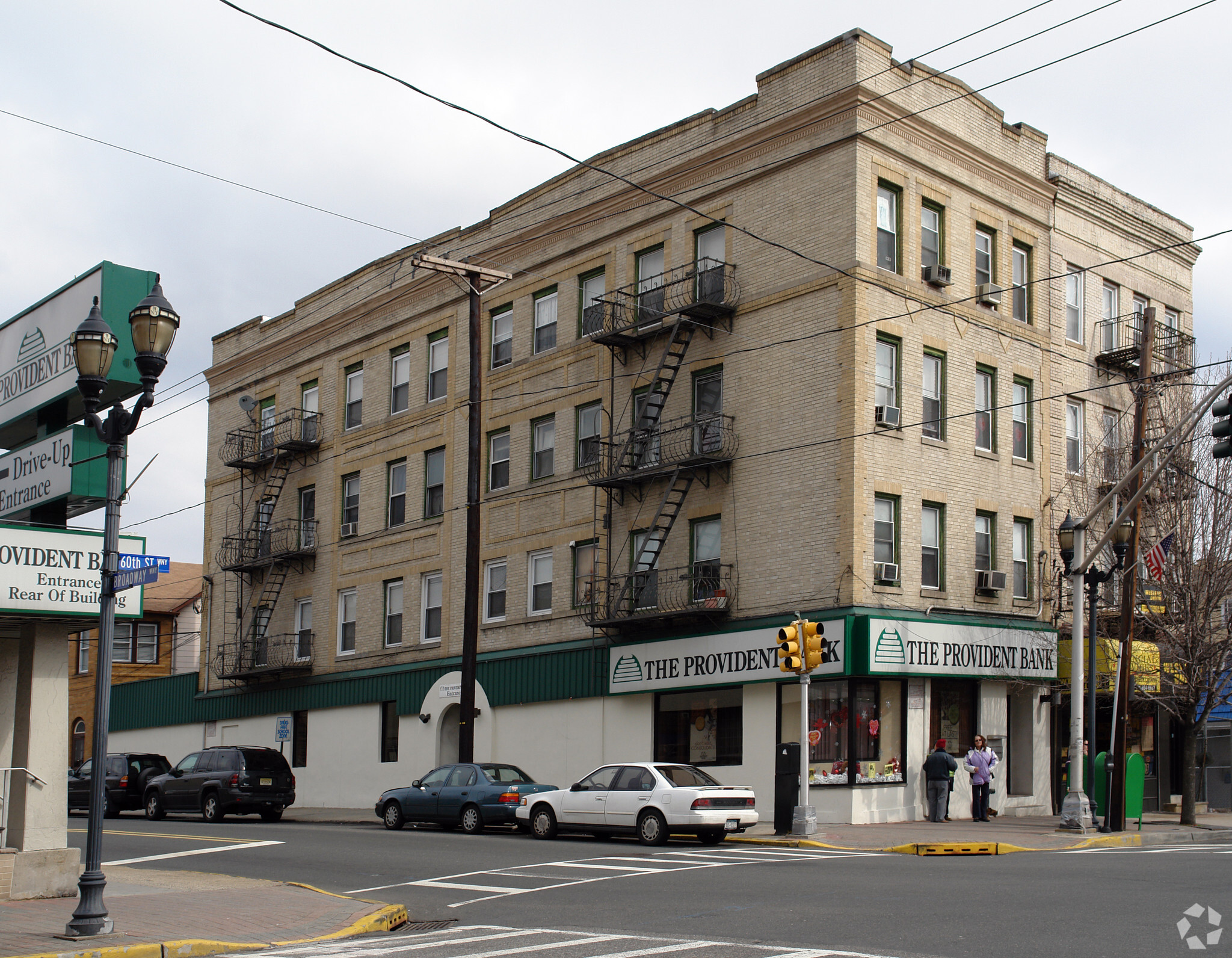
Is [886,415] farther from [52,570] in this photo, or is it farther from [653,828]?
[52,570]

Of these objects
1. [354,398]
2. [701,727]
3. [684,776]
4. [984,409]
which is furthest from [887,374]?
[354,398]

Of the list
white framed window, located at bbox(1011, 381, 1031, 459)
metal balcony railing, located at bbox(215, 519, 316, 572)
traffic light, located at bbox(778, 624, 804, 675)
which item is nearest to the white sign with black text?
traffic light, located at bbox(778, 624, 804, 675)

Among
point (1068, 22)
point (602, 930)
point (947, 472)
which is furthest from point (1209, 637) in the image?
point (602, 930)

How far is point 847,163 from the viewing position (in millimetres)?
27344

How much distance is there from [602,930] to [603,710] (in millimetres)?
18955

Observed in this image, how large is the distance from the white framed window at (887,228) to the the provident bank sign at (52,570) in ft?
57.9

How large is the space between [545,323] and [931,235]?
969cm

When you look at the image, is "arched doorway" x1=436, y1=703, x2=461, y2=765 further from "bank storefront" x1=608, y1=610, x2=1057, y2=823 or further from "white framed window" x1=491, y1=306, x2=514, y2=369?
"white framed window" x1=491, y1=306, x2=514, y2=369

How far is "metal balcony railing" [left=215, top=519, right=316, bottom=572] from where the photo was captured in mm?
40312

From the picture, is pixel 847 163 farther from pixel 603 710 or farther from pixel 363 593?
pixel 363 593

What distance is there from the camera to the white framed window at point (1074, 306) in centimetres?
3256

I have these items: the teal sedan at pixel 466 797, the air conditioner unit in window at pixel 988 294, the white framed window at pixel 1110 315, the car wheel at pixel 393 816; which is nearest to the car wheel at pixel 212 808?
the car wheel at pixel 393 816

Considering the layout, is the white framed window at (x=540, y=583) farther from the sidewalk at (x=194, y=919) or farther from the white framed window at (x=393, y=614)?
the sidewalk at (x=194, y=919)

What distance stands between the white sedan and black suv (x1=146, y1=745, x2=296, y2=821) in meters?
9.93
